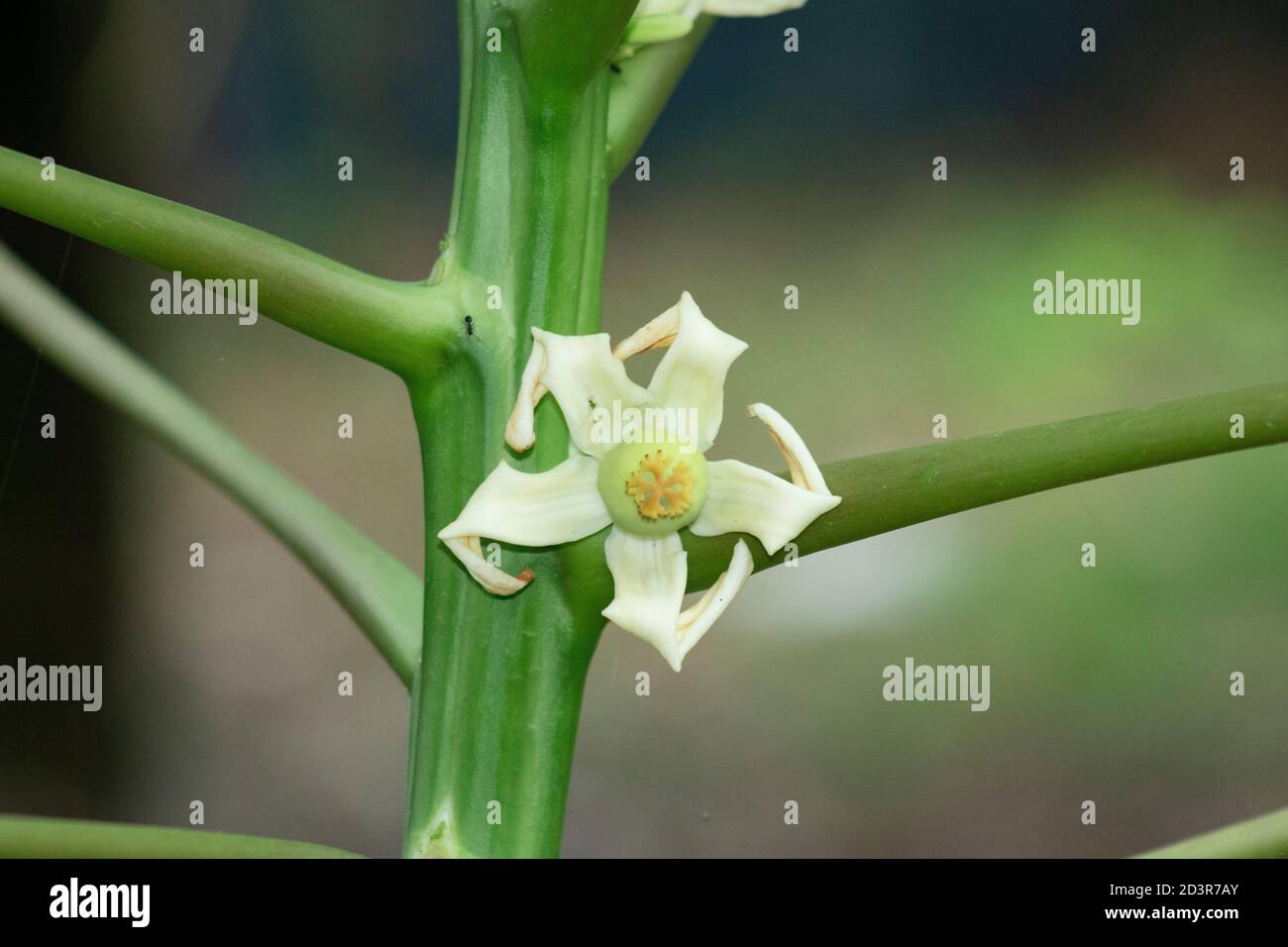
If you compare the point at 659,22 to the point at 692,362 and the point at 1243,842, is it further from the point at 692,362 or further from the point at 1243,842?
the point at 1243,842

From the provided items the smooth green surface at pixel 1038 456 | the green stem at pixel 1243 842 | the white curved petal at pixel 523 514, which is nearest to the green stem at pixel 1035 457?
the smooth green surface at pixel 1038 456

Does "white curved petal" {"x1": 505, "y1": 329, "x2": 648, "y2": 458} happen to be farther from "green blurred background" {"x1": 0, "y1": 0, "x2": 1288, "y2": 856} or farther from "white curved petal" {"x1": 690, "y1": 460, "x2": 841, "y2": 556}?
"green blurred background" {"x1": 0, "y1": 0, "x2": 1288, "y2": 856}

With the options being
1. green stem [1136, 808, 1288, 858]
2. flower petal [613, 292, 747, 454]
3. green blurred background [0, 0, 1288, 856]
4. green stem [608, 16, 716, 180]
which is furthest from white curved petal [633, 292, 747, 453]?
green blurred background [0, 0, 1288, 856]

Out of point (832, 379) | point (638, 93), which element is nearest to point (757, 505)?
point (638, 93)

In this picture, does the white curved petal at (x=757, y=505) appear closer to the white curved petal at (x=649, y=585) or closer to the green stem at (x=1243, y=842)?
the white curved petal at (x=649, y=585)

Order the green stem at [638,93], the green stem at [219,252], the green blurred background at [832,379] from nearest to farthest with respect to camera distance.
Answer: the green stem at [219,252], the green stem at [638,93], the green blurred background at [832,379]

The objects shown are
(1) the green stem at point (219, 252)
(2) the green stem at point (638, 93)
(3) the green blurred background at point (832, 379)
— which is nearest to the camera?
(1) the green stem at point (219, 252)
